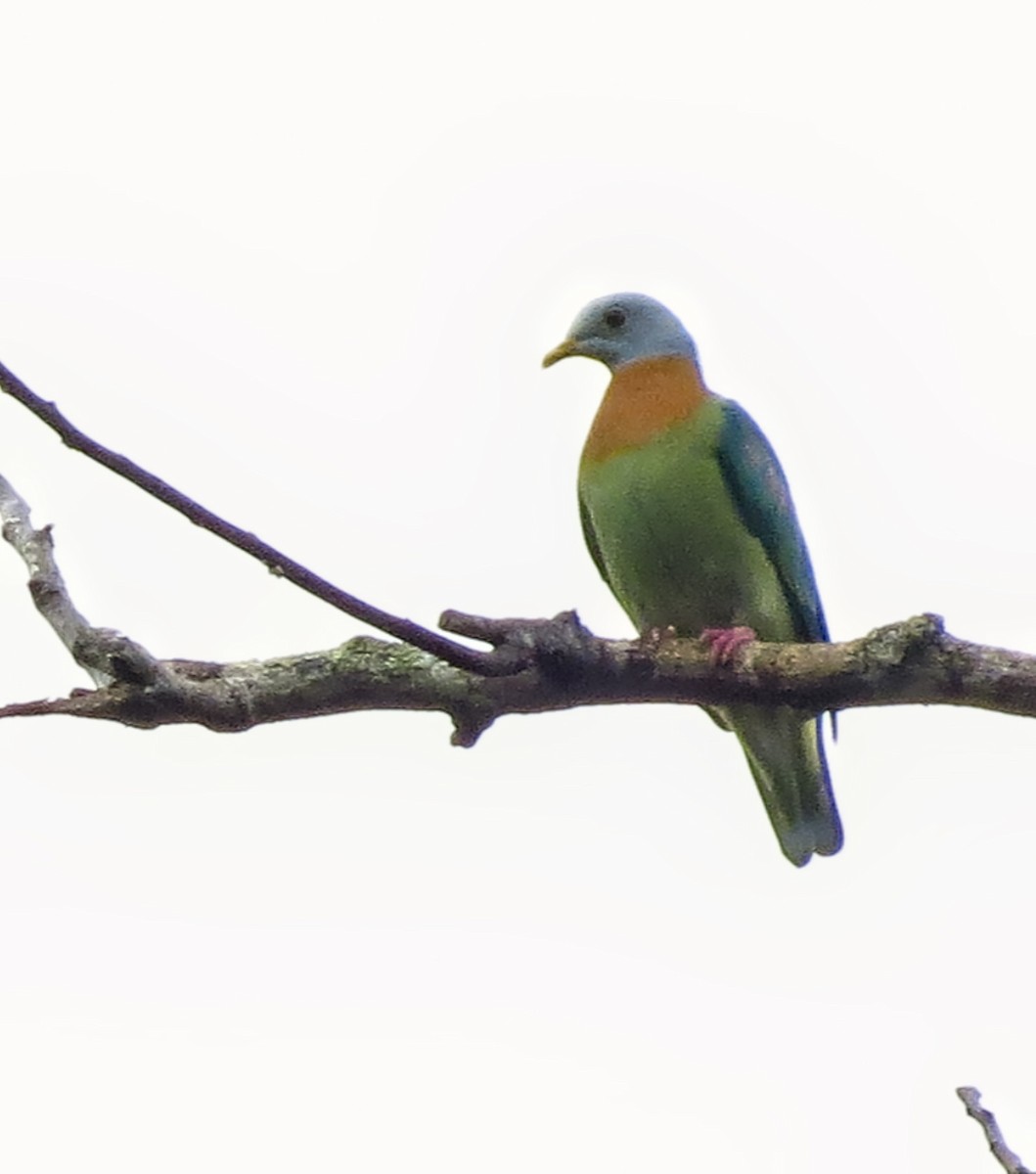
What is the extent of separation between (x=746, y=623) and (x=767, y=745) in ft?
1.46

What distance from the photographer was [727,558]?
20.2 ft

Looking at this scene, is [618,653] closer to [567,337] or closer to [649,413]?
[649,413]

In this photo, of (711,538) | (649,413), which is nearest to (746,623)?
(711,538)

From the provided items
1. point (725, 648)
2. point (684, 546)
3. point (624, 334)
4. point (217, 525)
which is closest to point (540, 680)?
point (725, 648)

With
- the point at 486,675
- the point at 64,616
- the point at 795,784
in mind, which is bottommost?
the point at 486,675

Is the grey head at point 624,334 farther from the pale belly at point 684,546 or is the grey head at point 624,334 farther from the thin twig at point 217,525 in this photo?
the thin twig at point 217,525

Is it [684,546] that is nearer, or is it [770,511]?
[684,546]

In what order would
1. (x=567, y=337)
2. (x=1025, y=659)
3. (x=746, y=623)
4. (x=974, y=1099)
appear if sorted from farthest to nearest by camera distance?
(x=567, y=337) → (x=746, y=623) → (x=1025, y=659) → (x=974, y=1099)

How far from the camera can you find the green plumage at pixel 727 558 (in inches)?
242

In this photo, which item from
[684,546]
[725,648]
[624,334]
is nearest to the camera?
[725,648]

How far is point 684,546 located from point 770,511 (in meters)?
0.42

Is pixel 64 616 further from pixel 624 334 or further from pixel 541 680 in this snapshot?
pixel 624 334

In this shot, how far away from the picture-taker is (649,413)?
648 cm

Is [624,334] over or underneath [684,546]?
over
